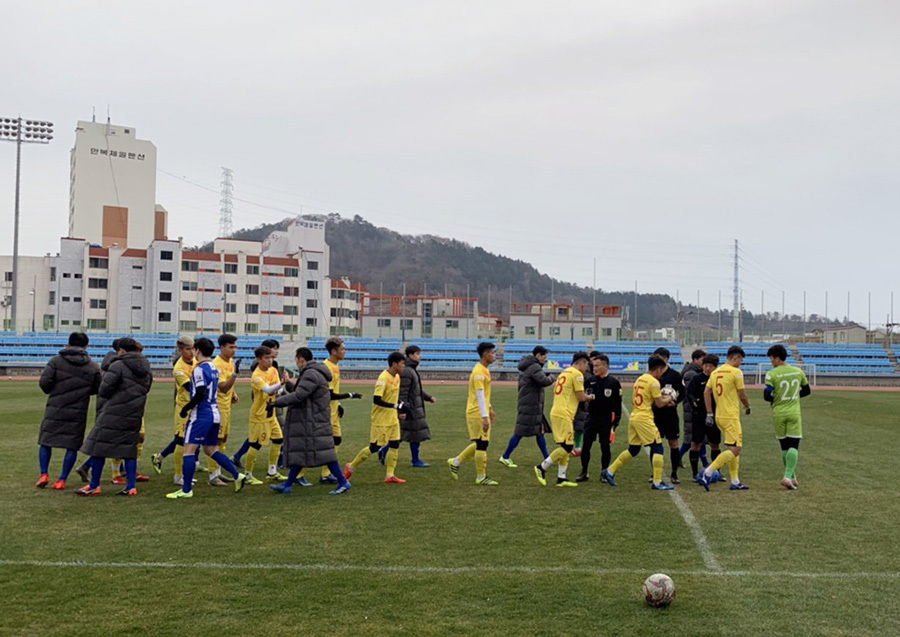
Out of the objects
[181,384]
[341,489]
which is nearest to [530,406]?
[341,489]

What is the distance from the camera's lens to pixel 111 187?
292 ft

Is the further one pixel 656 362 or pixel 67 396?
pixel 656 362

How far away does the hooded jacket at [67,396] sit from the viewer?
405 inches

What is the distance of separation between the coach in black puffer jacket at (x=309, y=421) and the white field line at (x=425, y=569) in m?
3.12

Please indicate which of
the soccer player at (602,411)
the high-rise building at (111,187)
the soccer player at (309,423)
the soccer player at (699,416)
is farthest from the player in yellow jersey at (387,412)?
the high-rise building at (111,187)

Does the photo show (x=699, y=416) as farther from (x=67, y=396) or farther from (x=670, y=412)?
(x=67, y=396)

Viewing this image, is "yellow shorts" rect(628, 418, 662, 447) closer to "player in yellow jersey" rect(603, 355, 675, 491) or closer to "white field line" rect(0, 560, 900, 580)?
"player in yellow jersey" rect(603, 355, 675, 491)

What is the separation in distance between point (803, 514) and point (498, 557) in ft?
13.7

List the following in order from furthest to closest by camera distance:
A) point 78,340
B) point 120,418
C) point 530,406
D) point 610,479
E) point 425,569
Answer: point 530,406 → point 610,479 → point 78,340 → point 120,418 → point 425,569

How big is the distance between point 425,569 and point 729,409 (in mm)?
5818

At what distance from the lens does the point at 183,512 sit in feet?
29.7

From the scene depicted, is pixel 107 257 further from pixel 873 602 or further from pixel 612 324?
pixel 873 602

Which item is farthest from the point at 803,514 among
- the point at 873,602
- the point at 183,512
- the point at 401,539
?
the point at 183,512

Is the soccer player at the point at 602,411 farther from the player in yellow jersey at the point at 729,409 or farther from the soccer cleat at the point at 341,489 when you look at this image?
the soccer cleat at the point at 341,489
